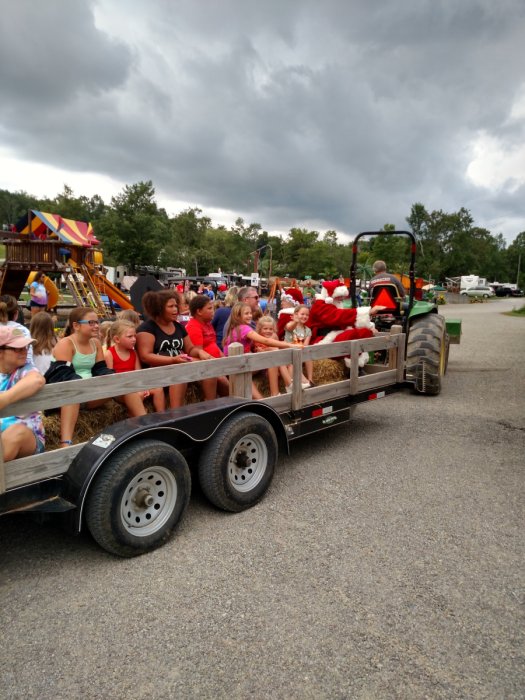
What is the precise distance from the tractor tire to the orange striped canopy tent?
1121 cm

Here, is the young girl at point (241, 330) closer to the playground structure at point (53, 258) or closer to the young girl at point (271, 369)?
the young girl at point (271, 369)

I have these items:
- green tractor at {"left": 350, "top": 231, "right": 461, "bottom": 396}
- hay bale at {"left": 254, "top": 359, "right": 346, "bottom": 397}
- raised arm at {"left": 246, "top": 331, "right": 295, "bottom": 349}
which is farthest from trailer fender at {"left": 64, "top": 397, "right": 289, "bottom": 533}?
green tractor at {"left": 350, "top": 231, "right": 461, "bottom": 396}

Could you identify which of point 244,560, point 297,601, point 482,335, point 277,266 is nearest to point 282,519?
point 244,560

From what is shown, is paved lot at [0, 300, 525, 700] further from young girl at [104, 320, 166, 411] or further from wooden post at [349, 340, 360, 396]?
wooden post at [349, 340, 360, 396]

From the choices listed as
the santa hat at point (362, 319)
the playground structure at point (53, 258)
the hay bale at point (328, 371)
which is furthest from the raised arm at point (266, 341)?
the playground structure at point (53, 258)

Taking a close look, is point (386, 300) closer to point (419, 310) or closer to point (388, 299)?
point (388, 299)

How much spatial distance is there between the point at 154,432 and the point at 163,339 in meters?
1.21

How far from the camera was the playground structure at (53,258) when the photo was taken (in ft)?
44.8

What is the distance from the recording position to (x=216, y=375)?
11.9ft

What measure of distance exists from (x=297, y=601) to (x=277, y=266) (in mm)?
87068

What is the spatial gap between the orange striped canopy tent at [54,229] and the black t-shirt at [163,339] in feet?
38.2

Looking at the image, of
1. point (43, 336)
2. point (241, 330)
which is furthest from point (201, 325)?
point (43, 336)

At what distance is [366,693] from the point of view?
199cm

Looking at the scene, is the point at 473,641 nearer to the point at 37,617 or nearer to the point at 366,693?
the point at 366,693
